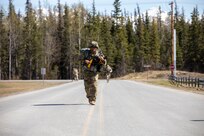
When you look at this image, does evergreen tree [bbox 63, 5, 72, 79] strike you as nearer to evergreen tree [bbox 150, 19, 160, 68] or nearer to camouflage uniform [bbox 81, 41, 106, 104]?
evergreen tree [bbox 150, 19, 160, 68]

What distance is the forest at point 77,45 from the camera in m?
105

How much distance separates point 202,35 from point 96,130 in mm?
106403

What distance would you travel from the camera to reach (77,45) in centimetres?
10862

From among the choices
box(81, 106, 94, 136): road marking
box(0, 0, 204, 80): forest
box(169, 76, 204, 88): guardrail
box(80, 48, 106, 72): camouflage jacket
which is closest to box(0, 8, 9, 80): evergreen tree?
box(0, 0, 204, 80): forest

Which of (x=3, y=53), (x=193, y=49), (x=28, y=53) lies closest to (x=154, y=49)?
(x=193, y=49)

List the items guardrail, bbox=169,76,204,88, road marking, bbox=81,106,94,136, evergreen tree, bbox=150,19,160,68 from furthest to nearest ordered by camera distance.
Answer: evergreen tree, bbox=150,19,160,68, guardrail, bbox=169,76,204,88, road marking, bbox=81,106,94,136

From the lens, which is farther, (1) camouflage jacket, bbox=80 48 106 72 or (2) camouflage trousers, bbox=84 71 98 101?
(2) camouflage trousers, bbox=84 71 98 101

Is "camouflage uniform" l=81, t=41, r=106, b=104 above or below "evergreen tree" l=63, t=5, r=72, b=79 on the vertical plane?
below

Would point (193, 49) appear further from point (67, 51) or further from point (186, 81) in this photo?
point (186, 81)

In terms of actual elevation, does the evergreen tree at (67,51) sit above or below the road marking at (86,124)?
above

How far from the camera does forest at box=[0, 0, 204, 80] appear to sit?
105 metres

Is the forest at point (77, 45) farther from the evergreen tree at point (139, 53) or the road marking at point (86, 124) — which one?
the road marking at point (86, 124)

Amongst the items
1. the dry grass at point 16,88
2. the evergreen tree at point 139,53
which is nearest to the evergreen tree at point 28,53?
the evergreen tree at point 139,53

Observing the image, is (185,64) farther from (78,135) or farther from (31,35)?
(78,135)
